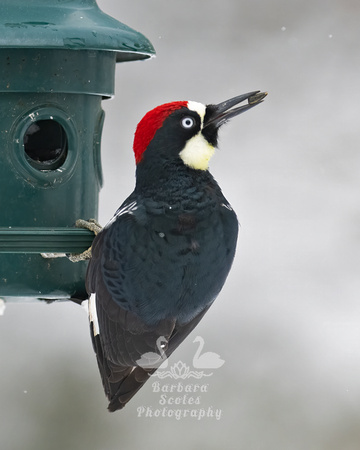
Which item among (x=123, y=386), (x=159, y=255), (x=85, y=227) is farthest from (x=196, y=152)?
(x=123, y=386)

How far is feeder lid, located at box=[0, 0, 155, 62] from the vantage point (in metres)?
4.12

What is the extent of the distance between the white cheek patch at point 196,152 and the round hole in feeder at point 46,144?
1.90ft

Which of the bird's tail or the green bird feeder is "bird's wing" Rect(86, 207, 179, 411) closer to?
the bird's tail

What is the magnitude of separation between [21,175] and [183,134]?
72 cm

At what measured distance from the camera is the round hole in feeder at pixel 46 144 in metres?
4.71

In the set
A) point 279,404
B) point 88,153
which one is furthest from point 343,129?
point 88,153

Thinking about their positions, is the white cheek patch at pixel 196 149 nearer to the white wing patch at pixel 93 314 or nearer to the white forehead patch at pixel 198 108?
the white forehead patch at pixel 198 108

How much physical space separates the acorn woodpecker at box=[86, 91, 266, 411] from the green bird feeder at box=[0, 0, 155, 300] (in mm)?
221

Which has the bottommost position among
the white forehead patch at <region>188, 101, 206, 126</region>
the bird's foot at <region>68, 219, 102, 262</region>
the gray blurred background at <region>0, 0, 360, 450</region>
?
the gray blurred background at <region>0, 0, 360, 450</region>

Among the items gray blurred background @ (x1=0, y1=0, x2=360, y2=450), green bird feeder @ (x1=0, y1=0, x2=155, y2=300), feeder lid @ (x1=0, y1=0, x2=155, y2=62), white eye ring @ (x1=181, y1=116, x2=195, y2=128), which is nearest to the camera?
feeder lid @ (x1=0, y1=0, x2=155, y2=62)

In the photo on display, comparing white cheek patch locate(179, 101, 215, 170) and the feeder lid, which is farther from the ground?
the feeder lid

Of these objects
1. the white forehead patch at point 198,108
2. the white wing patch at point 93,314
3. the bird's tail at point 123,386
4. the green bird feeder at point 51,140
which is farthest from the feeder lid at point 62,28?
the bird's tail at point 123,386

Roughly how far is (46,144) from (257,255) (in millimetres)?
3003

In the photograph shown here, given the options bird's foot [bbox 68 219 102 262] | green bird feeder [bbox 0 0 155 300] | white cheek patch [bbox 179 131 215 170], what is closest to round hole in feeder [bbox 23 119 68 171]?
green bird feeder [bbox 0 0 155 300]
